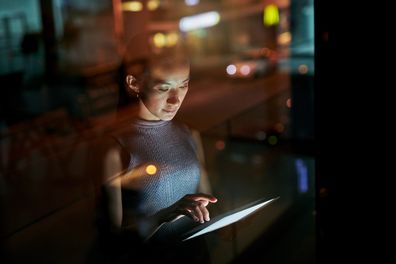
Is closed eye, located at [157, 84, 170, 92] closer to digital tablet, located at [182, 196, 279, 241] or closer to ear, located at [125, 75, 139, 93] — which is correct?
ear, located at [125, 75, 139, 93]

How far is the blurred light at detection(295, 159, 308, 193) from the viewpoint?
5109 millimetres

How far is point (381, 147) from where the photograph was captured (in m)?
1.82

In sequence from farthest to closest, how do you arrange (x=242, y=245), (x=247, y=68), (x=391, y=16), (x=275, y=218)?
(x=247, y=68), (x=275, y=218), (x=242, y=245), (x=391, y=16)

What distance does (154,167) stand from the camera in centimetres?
195

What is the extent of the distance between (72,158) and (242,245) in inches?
168

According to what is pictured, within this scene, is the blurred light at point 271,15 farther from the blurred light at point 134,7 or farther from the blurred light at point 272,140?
the blurred light at point 134,7

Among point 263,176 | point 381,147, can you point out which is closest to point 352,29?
point 381,147

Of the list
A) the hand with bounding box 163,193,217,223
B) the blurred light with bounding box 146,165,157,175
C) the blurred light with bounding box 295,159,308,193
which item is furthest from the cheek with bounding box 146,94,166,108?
the blurred light with bounding box 295,159,308,193

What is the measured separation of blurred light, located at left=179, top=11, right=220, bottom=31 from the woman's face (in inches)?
626

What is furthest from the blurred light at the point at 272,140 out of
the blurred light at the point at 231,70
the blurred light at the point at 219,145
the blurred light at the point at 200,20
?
the blurred light at the point at 200,20

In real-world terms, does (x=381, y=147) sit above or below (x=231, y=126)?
above

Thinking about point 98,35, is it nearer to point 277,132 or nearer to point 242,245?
point 277,132

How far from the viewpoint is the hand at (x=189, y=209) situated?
1970 mm

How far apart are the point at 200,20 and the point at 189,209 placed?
65.4ft
